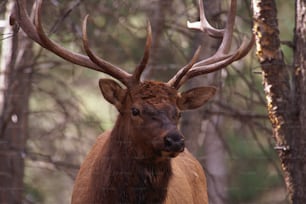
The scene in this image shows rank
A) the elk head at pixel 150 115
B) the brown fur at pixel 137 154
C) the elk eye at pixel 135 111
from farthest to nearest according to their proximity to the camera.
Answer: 1. the elk eye at pixel 135 111
2. the brown fur at pixel 137 154
3. the elk head at pixel 150 115

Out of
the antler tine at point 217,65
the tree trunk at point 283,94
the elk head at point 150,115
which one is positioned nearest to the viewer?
the elk head at point 150,115

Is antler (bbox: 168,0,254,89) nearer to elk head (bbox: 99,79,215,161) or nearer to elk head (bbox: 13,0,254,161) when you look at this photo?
elk head (bbox: 13,0,254,161)

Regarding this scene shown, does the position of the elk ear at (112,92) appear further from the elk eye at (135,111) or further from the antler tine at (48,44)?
the elk eye at (135,111)

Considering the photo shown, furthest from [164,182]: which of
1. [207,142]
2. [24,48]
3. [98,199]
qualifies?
[207,142]

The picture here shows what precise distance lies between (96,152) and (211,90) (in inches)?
43.4

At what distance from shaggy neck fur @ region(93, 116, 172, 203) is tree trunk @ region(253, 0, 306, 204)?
112 centimetres

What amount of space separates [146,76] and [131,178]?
356cm

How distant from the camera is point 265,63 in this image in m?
7.13

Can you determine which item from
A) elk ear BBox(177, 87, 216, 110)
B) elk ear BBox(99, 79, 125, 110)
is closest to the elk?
elk ear BBox(99, 79, 125, 110)

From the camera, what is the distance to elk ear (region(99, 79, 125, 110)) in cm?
675

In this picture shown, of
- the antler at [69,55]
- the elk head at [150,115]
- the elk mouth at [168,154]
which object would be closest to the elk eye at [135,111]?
the elk head at [150,115]

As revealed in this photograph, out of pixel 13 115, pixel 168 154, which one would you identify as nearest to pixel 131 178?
pixel 168 154

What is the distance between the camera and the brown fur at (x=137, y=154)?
635 centimetres

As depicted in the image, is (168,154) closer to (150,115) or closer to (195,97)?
(150,115)
